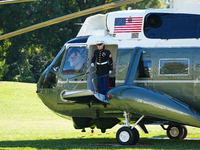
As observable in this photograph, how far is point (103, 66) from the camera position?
11219 mm

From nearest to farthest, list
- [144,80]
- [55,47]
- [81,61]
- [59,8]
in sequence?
1. [144,80]
2. [81,61]
3. [59,8]
4. [55,47]

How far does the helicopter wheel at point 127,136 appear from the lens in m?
10.3

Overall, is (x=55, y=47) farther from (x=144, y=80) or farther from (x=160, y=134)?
(x=144, y=80)

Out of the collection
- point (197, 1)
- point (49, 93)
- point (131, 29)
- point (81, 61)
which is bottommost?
point (49, 93)

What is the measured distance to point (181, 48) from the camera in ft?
34.1

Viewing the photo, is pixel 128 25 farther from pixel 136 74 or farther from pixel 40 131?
pixel 40 131

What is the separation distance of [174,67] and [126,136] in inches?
93.2

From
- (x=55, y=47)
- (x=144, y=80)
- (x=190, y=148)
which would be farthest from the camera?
(x=55, y=47)

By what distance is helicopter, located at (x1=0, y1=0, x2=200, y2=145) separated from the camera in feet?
32.5

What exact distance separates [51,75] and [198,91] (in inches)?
180

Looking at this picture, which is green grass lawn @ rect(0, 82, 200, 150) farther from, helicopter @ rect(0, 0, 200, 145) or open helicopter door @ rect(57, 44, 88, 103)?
open helicopter door @ rect(57, 44, 88, 103)

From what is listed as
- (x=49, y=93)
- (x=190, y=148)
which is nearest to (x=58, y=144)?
(x=49, y=93)

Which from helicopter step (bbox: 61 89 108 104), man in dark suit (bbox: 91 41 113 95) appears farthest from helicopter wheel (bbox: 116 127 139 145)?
man in dark suit (bbox: 91 41 113 95)

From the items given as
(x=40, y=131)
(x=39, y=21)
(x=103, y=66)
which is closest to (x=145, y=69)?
(x=103, y=66)
